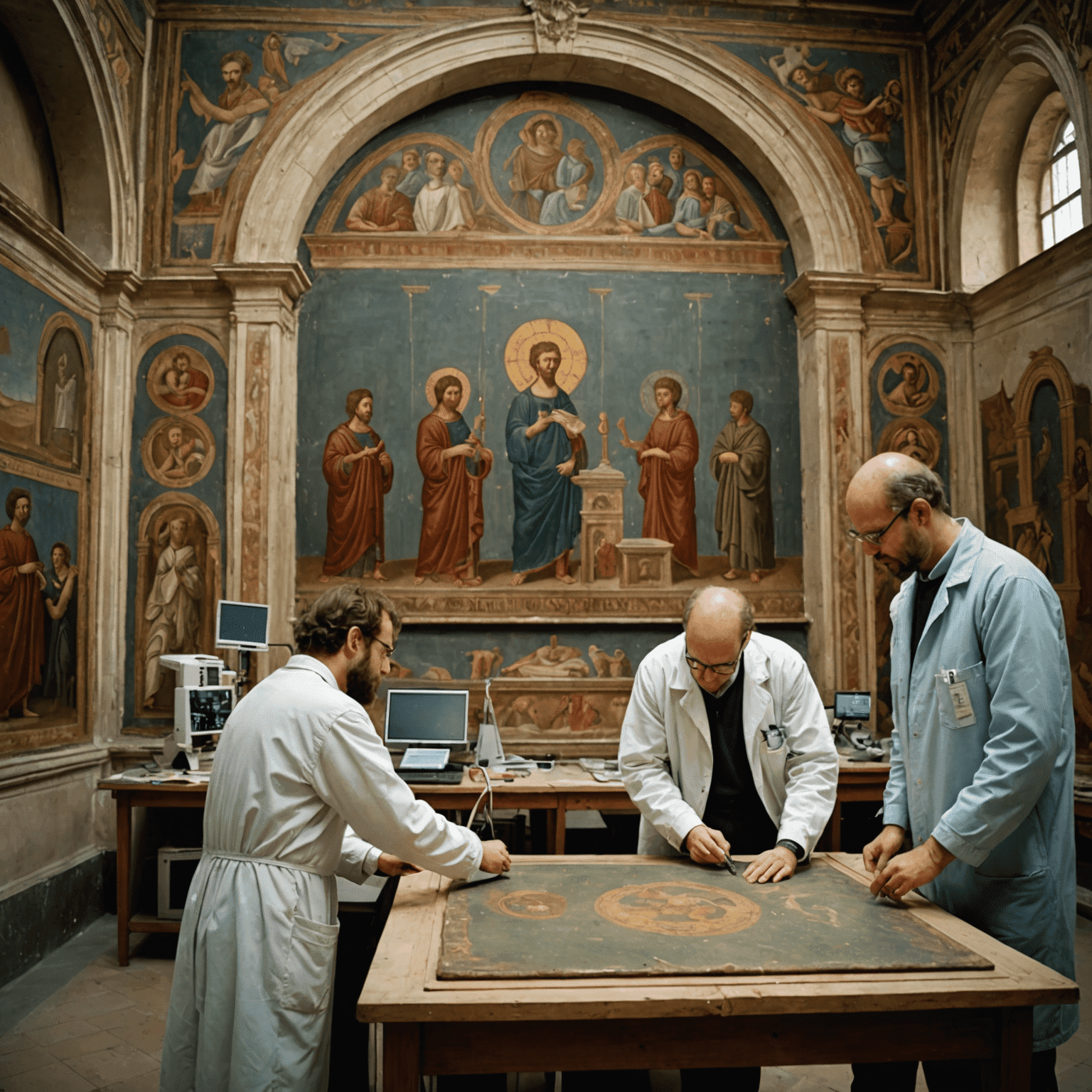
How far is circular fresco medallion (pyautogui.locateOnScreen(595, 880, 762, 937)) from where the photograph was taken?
7.45ft

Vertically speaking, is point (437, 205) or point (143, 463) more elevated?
point (437, 205)

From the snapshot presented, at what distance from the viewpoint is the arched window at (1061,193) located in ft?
22.3

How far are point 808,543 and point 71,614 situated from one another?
17.5ft

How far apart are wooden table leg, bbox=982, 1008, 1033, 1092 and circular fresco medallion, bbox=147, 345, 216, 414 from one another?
6.31 meters

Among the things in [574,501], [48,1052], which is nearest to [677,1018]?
[48,1052]

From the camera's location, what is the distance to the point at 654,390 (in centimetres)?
725

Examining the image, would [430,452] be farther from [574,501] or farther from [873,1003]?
[873,1003]

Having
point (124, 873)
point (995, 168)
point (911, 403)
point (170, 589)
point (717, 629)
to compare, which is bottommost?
point (124, 873)

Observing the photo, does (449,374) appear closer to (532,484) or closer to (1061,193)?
(532,484)

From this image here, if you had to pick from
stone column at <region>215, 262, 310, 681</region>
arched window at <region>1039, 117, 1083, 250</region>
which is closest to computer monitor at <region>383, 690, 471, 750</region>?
stone column at <region>215, 262, 310, 681</region>

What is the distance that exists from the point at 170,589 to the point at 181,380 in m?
1.54

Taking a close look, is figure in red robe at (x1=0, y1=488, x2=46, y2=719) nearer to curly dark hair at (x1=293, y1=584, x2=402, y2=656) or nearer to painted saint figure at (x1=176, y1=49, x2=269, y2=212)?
painted saint figure at (x1=176, y1=49, x2=269, y2=212)

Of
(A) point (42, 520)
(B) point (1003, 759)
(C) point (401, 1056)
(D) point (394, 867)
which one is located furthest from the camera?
(A) point (42, 520)

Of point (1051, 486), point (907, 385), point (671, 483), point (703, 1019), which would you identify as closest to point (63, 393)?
point (671, 483)
